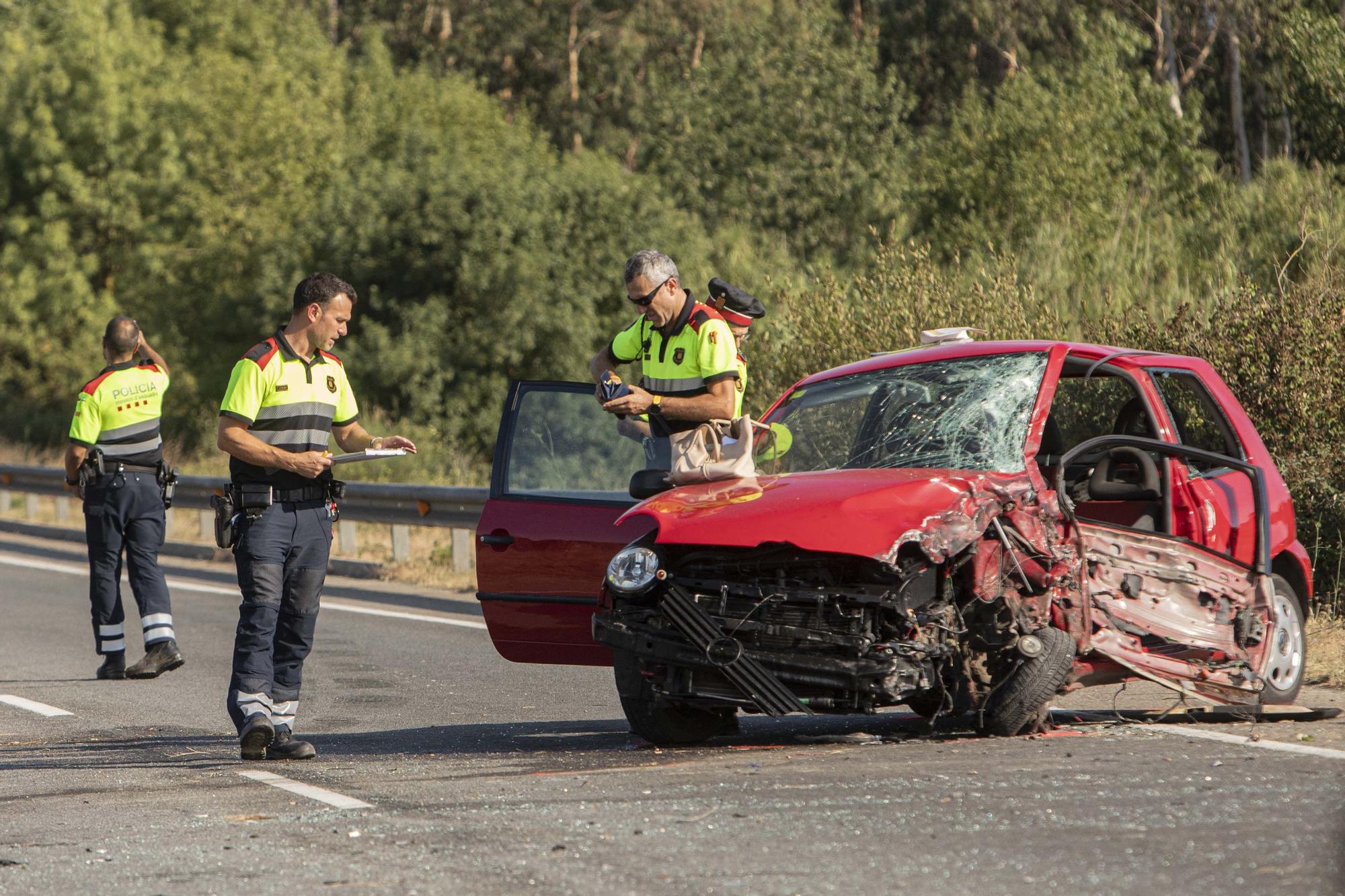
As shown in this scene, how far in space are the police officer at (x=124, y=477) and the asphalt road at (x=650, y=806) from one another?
1625 mm

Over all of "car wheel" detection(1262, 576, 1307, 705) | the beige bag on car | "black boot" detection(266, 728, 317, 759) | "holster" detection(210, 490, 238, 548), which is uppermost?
the beige bag on car

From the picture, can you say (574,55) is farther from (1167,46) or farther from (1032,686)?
(1032,686)

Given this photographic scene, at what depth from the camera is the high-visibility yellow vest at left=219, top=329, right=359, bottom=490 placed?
7105 millimetres

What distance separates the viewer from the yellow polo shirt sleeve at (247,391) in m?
7.07

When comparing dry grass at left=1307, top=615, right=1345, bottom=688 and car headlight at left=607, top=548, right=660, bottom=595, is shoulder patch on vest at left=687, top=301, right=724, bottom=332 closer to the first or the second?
car headlight at left=607, top=548, right=660, bottom=595

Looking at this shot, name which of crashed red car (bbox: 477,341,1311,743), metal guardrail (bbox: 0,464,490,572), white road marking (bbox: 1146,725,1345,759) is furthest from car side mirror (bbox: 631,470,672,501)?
metal guardrail (bbox: 0,464,490,572)

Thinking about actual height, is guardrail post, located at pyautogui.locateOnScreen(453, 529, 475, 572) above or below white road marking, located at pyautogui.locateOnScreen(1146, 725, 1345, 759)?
below

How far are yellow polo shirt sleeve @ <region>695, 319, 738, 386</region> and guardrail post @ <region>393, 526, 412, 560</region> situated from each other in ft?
29.7

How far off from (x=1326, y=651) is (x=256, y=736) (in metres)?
5.80

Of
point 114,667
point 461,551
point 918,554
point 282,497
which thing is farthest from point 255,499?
point 461,551

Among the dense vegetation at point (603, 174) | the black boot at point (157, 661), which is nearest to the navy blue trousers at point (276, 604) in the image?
the black boot at point (157, 661)

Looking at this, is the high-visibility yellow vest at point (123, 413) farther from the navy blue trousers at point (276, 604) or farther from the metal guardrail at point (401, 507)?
the navy blue trousers at point (276, 604)

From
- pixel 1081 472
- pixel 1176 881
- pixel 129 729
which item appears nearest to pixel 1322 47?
pixel 1081 472

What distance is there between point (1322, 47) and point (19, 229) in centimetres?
2896
